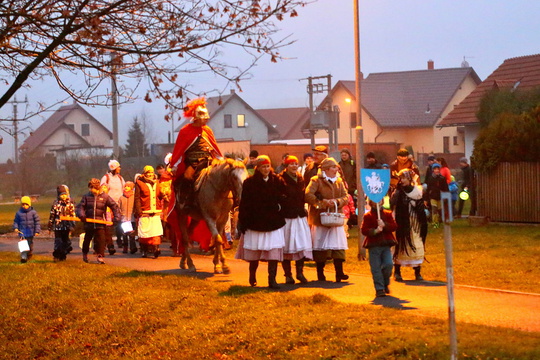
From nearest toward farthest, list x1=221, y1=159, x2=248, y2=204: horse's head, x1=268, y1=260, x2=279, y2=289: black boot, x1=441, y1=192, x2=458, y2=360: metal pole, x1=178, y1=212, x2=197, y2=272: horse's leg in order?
x1=441, y1=192, x2=458, y2=360: metal pole → x1=268, y1=260, x2=279, y2=289: black boot → x1=221, y1=159, x2=248, y2=204: horse's head → x1=178, y1=212, x2=197, y2=272: horse's leg

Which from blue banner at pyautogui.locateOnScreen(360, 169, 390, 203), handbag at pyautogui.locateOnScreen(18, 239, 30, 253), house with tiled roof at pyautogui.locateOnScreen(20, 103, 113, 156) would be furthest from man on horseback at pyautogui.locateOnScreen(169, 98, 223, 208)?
house with tiled roof at pyautogui.locateOnScreen(20, 103, 113, 156)

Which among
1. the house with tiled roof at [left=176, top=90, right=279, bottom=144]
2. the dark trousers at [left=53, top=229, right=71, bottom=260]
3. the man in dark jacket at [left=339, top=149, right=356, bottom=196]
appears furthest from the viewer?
the house with tiled roof at [left=176, top=90, right=279, bottom=144]

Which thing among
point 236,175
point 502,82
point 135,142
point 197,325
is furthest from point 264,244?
point 135,142

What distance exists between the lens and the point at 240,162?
16.4 m

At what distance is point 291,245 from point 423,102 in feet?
228

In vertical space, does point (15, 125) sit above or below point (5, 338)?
above

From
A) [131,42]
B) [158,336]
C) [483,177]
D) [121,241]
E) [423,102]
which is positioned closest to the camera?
[131,42]

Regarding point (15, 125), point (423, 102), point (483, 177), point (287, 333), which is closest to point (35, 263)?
point (15, 125)

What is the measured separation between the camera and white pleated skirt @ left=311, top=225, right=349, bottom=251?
14695mm

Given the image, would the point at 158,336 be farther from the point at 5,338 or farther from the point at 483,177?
the point at 483,177

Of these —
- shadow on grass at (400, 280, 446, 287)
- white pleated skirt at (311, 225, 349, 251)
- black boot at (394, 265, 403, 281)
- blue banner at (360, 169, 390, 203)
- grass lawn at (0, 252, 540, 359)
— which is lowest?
grass lawn at (0, 252, 540, 359)

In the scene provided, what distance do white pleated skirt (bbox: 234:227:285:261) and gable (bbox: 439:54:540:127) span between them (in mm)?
30265

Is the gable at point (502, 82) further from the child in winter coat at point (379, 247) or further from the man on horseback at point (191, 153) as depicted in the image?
the child in winter coat at point (379, 247)

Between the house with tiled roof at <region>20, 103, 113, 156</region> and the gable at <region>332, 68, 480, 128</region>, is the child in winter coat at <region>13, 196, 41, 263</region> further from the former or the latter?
the house with tiled roof at <region>20, 103, 113, 156</region>
